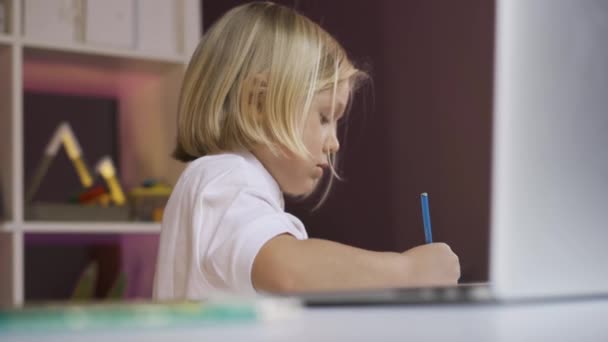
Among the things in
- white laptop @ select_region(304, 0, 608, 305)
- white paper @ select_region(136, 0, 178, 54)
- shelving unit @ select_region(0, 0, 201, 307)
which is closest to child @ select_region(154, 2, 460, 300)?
white laptop @ select_region(304, 0, 608, 305)

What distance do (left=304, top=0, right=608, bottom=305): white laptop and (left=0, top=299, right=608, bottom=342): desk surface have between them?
22 millimetres

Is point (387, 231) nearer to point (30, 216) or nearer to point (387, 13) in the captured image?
point (387, 13)

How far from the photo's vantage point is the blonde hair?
45cm

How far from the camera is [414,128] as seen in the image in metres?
0.42

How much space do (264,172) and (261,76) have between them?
0.18 ft

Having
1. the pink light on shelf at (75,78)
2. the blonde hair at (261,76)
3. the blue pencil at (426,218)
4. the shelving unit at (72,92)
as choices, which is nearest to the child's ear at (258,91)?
the blonde hair at (261,76)

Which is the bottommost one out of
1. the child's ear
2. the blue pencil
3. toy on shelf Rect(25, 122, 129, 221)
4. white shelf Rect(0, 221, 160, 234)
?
white shelf Rect(0, 221, 160, 234)

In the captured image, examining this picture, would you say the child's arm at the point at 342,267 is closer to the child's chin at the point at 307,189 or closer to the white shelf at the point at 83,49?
the child's chin at the point at 307,189

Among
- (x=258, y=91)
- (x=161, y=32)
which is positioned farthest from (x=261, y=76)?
(x=161, y=32)

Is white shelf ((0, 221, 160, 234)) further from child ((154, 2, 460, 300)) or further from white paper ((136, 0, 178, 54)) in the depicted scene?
child ((154, 2, 460, 300))

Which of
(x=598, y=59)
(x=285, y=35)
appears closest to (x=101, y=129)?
(x=285, y=35)

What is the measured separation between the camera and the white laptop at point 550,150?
0.94 ft

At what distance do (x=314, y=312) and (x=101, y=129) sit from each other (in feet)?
2.48

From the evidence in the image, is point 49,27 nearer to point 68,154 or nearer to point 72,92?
point 72,92
